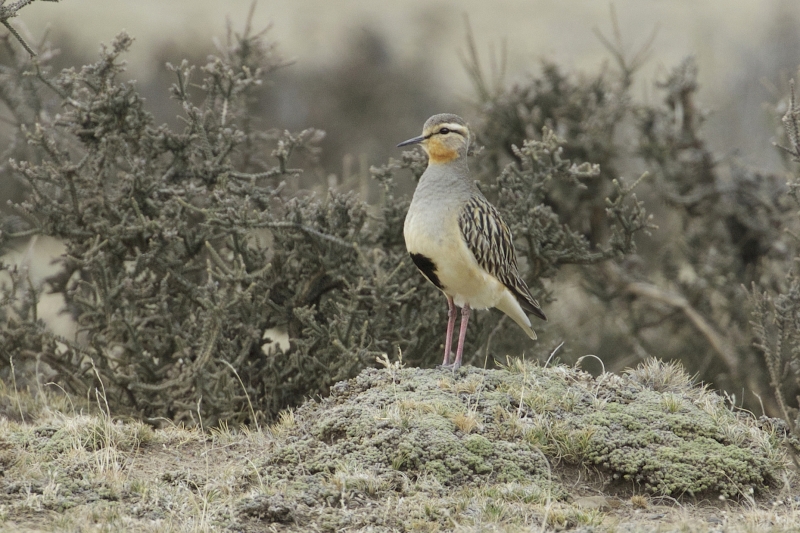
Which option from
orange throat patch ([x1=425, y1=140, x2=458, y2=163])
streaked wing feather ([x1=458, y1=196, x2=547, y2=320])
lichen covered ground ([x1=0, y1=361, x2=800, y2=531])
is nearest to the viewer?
lichen covered ground ([x1=0, y1=361, x2=800, y2=531])

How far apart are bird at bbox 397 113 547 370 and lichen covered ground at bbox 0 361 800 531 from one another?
775 mm

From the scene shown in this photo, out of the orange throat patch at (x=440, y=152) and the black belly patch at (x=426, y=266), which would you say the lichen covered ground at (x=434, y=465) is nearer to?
the black belly patch at (x=426, y=266)

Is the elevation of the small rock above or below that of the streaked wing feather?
below

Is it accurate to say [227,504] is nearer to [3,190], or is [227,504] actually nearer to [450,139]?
[450,139]

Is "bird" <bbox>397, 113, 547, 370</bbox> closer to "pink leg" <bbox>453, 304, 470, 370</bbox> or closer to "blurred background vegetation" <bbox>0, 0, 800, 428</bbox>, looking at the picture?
"pink leg" <bbox>453, 304, 470, 370</bbox>

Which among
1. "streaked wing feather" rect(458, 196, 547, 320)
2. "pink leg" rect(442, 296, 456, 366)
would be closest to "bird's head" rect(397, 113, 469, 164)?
"streaked wing feather" rect(458, 196, 547, 320)

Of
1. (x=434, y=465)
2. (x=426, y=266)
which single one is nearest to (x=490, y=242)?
(x=426, y=266)

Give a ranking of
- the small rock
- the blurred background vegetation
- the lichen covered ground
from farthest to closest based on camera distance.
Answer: the blurred background vegetation
the small rock
the lichen covered ground

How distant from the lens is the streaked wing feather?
6.78m

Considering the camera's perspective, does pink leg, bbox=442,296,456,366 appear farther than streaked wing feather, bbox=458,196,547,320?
Yes

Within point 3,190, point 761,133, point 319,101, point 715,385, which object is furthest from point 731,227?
point 319,101

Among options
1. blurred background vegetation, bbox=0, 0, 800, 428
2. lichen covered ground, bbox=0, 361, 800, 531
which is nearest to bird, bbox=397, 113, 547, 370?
blurred background vegetation, bbox=0, 0, 800, 428

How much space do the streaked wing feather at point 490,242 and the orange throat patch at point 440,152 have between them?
1.17ft

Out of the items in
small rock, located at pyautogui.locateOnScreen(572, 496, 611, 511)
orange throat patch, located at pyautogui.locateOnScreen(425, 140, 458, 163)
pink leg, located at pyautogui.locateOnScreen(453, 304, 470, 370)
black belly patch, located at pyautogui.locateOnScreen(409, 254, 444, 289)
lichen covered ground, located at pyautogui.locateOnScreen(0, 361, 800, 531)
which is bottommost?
small rock, located at pyautogui.locateOnScreen(572, 496, 611, 511)
